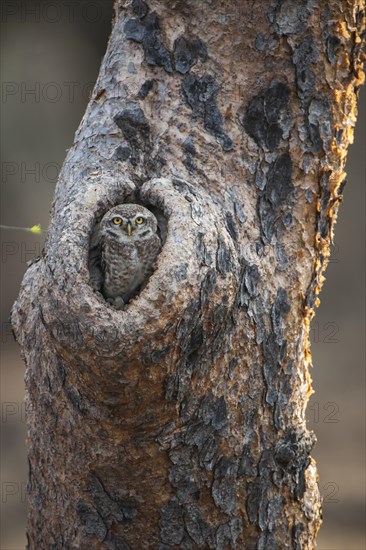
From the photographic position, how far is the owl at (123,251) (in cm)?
200

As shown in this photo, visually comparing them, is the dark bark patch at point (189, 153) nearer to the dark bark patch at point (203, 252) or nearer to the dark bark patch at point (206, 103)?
the dark bark patch at point (206, 103)

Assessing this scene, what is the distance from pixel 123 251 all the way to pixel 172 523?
0.76 metres

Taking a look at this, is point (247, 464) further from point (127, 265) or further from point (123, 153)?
point (123, 153)

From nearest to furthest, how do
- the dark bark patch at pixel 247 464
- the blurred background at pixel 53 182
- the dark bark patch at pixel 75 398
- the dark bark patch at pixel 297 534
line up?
the dark bark patch at pixel 75 398 → the dark bark patch at pixel 247 464 → the dark bark patch at pixel 297 534 → the blurred background at pixel 53 182

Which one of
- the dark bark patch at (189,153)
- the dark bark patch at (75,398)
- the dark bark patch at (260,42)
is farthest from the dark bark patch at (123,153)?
the dark bark patch at (75,398)

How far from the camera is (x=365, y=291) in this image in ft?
19.2

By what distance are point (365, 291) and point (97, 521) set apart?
13.3 ft

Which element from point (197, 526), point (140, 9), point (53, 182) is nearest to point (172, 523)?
point (197, 526)

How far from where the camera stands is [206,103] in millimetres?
2207

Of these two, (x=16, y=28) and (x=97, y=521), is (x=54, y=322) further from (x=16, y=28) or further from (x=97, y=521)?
(x=16, y=28)

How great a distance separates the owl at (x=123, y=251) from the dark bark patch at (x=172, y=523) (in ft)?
1.90

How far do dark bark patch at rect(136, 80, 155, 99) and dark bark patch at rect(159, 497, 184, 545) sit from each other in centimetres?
112

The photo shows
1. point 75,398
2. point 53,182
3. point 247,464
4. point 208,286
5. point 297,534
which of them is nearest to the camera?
point 208,286

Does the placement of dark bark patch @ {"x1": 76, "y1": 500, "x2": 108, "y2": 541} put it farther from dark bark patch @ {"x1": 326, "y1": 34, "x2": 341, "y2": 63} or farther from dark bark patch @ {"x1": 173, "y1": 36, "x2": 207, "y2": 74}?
dark bark patch @ {"x1": 326, "y1": 34, "x2": 341, "y2": 63}
